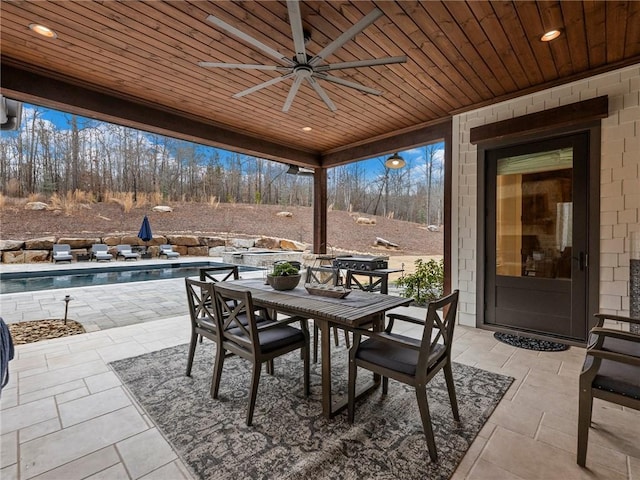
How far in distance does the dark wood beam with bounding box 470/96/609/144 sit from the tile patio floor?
2.36 meters

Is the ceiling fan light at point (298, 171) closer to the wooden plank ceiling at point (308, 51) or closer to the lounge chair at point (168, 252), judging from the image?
the wooden plank ceiling at point (308, 51)

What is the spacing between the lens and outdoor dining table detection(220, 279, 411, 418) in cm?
A: 200

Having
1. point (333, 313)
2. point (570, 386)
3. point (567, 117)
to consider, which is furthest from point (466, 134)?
point (333, 313)

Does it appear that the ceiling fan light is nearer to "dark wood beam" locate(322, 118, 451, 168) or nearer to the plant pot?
"dark wood beam" locate(322, 118, 451, 168)

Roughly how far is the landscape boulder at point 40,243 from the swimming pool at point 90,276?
10.1ft

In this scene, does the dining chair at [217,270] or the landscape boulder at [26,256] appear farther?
the landscape boulder at [26,256]

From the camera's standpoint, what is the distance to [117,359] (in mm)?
2924

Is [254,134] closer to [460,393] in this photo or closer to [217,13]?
[217,13]

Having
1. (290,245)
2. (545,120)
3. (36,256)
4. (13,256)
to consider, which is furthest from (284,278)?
(13,256)

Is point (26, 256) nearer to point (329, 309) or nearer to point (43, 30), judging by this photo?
point (43, 30)

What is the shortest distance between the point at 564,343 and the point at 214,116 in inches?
200

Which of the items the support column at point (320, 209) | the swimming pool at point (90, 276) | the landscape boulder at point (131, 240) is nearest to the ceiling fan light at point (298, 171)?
the support column at point (320, 209)

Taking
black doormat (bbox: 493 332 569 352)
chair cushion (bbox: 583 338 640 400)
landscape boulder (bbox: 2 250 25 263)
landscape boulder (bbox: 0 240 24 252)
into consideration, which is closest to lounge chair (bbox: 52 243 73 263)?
landscape boulder (bbox: 2 250 25 263)

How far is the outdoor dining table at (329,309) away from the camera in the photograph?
6.55 ft
